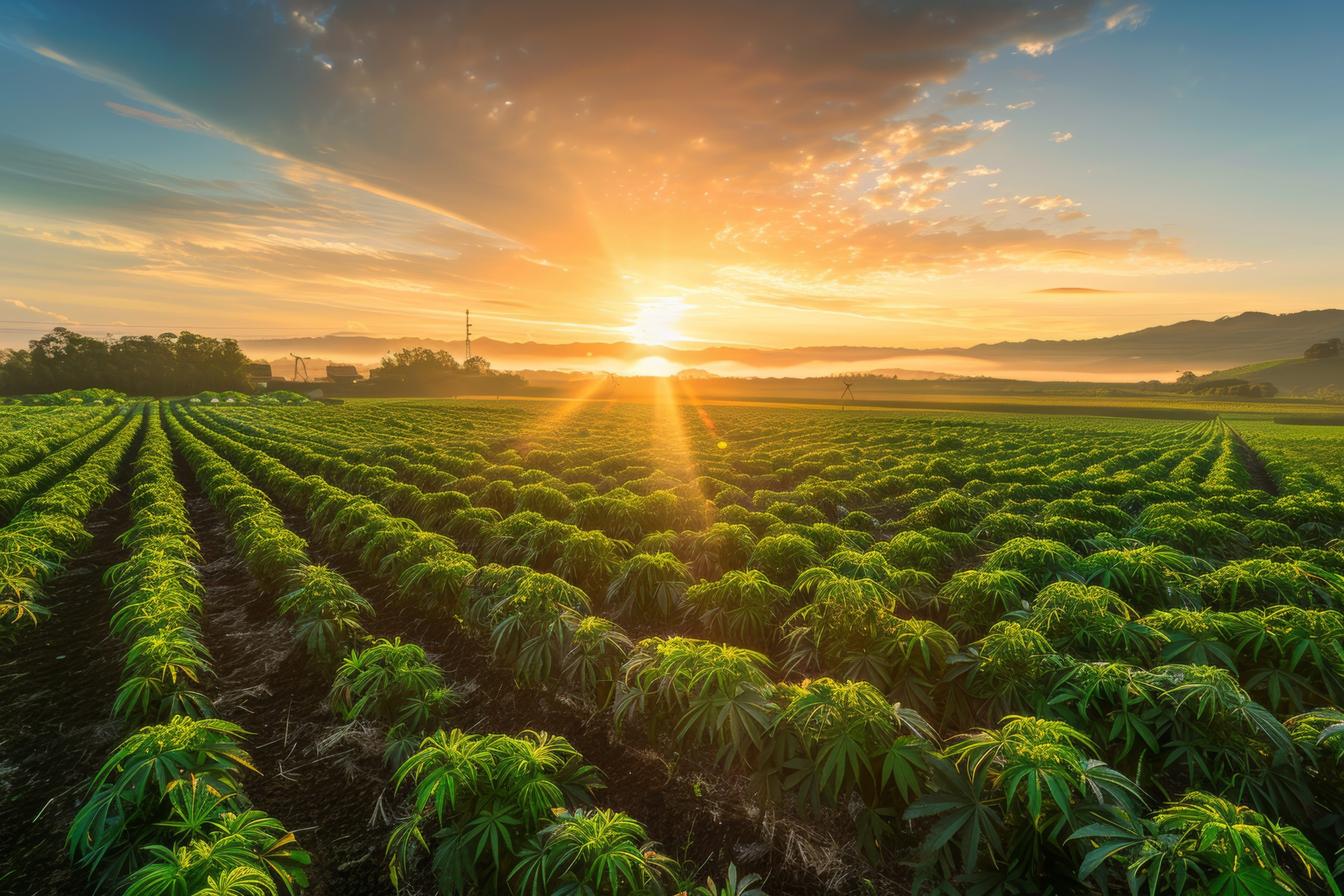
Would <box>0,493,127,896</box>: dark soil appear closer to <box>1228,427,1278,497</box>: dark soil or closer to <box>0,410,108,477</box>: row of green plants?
<box>0,410,108,477</box>: row of green plants

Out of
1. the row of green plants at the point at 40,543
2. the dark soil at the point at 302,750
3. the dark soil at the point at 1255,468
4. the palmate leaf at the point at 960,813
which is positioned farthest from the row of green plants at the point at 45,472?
the dark soil at the point at 1255,468

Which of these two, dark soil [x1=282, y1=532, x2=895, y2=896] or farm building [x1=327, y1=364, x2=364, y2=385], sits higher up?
farm building [x1=327, y1=364, x2=364, y2=385]

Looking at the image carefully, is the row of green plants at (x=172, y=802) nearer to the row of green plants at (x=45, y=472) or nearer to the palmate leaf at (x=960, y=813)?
the palmate leaf at (x=960, y=813)

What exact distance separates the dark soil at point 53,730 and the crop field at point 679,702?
1.6 inches

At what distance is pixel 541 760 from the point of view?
143 inches

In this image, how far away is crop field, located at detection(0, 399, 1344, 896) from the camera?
317cm

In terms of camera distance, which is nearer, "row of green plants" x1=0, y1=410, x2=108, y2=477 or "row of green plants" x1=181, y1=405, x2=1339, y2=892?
"row of green plants" x1=181, y1=405, x2=1339, y2=892

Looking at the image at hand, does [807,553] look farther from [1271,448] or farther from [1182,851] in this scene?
[1271,448]

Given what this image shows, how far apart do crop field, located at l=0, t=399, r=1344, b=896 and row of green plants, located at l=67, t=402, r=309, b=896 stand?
4 centimetres

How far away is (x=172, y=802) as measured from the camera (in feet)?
11.7

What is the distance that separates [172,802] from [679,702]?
12.5ft

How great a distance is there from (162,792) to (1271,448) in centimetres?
5270

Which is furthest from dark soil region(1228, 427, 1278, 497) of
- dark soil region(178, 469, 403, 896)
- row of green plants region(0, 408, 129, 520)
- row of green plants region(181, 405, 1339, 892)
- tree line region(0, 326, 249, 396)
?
tree line region(0, 326, 249, 396)

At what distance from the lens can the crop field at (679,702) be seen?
317 cm
